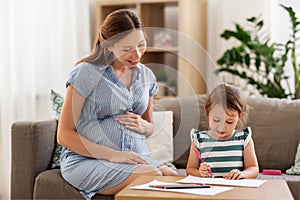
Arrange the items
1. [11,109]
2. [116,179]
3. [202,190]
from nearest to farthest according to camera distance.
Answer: [202,190], [116,179], [11,109]

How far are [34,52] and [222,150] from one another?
6.45 feet

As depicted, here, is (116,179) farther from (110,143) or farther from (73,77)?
(73,77)

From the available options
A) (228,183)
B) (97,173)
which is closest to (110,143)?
(97,173)

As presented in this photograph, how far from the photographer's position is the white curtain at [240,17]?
3633 millimetres

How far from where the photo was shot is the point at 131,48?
224 cm

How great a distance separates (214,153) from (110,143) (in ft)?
1.45

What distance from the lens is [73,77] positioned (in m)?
2.47

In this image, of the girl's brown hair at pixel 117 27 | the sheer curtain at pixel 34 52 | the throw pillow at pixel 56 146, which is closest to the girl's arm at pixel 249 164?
the girl's brown hair at pixel 117 27

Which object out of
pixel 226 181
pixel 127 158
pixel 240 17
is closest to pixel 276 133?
pixel 127 158

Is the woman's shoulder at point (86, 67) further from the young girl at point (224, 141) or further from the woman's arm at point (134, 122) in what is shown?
the young girl at point (224, 141)

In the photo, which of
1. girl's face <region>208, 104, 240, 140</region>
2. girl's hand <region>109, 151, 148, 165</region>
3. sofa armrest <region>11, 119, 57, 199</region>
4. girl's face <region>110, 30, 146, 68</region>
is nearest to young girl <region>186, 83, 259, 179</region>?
girl's face <region>208, 104, 240, 140</region>

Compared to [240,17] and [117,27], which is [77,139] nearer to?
[117,27]

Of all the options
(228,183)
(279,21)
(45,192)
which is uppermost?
(279,21)

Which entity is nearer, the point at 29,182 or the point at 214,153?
the point at 214,153
